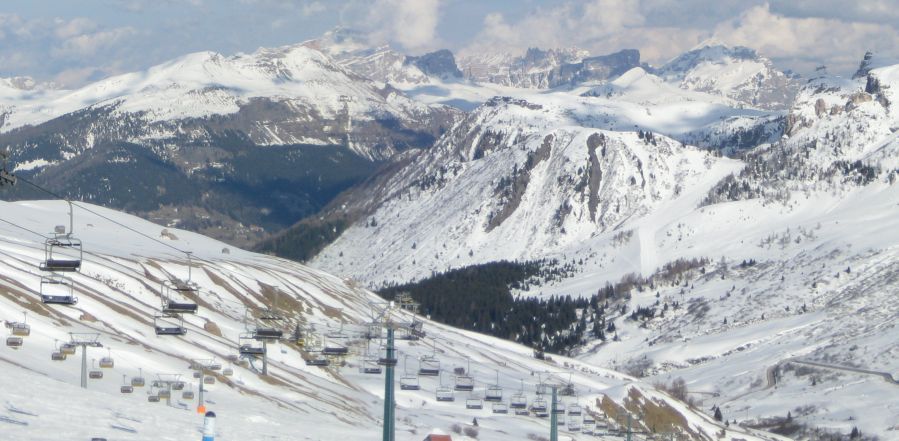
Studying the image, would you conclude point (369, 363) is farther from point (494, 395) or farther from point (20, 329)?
point (494, 395)

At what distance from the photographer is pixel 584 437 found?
151 metres

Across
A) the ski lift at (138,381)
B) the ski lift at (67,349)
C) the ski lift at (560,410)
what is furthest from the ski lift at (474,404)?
the ski lift at (67,349)

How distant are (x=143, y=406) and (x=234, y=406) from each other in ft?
89.5

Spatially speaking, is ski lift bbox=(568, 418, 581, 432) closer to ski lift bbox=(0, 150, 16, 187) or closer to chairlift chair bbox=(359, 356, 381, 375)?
chairlift chair bbox=(359, 356, 381, 375)

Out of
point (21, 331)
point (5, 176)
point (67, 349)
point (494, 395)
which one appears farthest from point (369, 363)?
point (5, 176)

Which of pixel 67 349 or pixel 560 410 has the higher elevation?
pixel 67 349

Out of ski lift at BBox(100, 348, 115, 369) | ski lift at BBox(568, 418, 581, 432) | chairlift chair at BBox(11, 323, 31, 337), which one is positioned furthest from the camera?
ski lift at BBox(568, 418, 581, 432)

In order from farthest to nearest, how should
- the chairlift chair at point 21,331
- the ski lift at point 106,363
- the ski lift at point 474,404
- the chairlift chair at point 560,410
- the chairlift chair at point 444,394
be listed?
the ski lift at point 474,404, the chairlift chair at point 444,394, the ski lift at point 106,363, the chairlift chair at point 21,331, the chairlift chair at point 560,410

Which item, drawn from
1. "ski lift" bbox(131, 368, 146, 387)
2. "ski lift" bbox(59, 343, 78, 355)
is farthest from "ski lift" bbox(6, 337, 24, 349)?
"ski lift" bbox(131, 368, 146, 387)

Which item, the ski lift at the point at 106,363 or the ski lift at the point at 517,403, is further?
the ski lift at the point at 517,403

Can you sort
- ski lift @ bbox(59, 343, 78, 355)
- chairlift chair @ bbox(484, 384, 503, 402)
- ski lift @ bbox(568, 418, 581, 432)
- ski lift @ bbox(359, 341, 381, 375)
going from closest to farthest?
ski lift @ bbox(359, 341, 381, 375)
ski lift @ bbox(59, 343, 78, 355)
chairlift chair @ bbox(484, 384, 503, 402)
ski lift @ bbox(568, 418, 581, 432)

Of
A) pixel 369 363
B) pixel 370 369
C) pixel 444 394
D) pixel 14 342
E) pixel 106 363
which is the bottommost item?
pixel 369 363

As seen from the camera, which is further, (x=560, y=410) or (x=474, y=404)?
(x=474, y=404)

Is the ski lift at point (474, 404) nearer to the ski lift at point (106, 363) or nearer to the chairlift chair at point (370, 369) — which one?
the chairlift chair at point (370, 369)
